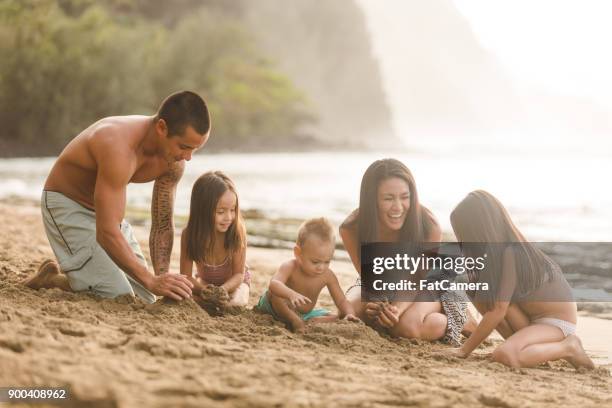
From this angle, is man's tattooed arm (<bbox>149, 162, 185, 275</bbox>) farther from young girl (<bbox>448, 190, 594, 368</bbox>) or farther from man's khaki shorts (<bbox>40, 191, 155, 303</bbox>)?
young girl (<bbox>448, 190, 594, 368</bbox>)

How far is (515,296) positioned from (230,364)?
162 centimetres

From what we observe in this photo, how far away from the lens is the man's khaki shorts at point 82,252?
11.9ft

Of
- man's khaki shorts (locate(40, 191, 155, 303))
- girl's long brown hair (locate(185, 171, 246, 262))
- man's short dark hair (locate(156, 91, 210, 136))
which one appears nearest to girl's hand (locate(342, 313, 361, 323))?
girl's long brown hair (locate(185, 171, 246, 262))

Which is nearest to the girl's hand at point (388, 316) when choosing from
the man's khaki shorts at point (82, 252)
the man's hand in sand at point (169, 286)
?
the man's hand in sand at point (169, 286)

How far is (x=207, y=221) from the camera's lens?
3818 millimetres

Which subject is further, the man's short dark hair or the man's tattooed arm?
the man's tattooed arm

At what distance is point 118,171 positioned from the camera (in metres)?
3.37

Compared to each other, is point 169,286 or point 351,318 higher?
point 169,286

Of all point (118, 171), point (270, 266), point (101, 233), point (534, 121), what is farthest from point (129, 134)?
point (534, 121)

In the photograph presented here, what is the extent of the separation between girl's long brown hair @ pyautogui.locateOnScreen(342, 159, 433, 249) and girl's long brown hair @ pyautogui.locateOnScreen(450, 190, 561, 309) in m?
0.32

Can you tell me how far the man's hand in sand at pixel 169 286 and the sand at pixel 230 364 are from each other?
7 centimetres

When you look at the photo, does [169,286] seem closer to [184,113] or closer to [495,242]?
[184,113]

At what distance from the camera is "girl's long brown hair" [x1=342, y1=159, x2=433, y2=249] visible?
12.2 ft

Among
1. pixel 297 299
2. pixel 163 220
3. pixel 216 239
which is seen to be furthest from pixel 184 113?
pixel 297 299
